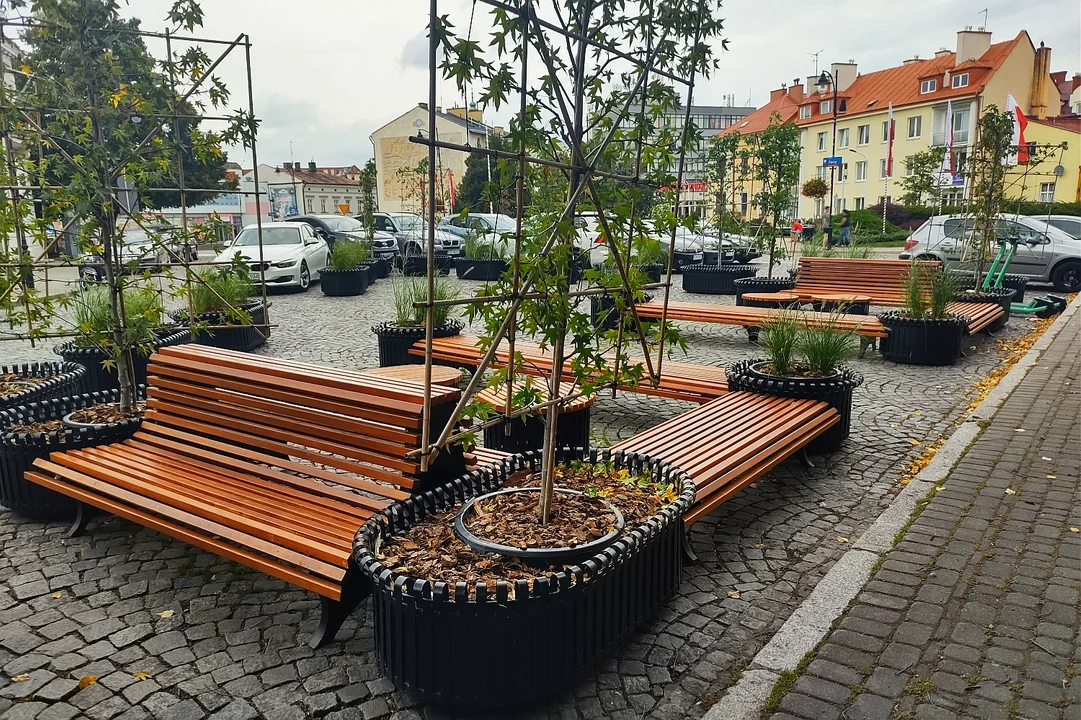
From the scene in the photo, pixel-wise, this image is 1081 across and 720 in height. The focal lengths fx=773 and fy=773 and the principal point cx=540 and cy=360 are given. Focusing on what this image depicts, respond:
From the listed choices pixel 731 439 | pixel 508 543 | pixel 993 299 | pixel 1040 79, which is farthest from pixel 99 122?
pixel 1040 79

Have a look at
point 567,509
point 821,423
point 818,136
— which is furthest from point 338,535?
point 818,136

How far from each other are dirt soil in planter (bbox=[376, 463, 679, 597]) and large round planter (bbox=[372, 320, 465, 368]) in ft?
16.3

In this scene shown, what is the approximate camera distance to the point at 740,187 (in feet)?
61.1

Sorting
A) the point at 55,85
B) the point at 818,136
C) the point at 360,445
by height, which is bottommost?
the point at 360,445

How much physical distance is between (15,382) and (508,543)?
5198 mm

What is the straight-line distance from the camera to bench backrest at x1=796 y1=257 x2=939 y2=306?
478 inches

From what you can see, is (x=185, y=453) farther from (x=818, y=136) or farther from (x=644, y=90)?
(x=818, y=136)

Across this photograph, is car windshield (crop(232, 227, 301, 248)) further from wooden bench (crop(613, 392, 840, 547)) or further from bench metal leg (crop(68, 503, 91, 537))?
wooden bench (crop(613, 392, 840, 547))

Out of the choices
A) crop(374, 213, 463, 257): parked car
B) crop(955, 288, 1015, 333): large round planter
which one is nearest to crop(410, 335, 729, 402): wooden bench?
crop(955, 288, 1015, 333): large round planter

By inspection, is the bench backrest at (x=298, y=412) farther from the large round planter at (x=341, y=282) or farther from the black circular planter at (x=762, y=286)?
the large round planter at (x=341, y=282)

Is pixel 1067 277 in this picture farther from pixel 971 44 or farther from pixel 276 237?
pixel 971 44

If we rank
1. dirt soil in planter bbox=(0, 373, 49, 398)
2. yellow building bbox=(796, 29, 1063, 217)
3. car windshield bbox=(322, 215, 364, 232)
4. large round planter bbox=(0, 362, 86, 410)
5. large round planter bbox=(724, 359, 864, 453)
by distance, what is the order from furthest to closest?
yellow building bbox=(796, 29, 1063, 217)
car windshield bbox=(322, 215, 364, 232)
dirt soil in planter bbox=(0, 373, 49, 398)
large round planter bbox=(724, 359, 864, 453)
large round planter bbox=(0, 362, 86, 410)

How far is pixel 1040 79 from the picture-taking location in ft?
174

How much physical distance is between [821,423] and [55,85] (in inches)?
229
